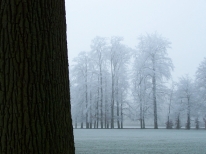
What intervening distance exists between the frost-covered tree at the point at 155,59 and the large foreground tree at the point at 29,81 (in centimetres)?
3050

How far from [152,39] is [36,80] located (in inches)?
1278

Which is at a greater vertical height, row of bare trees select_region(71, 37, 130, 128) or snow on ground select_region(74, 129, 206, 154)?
row of bare trees select_region(71, 37, 130, 128)

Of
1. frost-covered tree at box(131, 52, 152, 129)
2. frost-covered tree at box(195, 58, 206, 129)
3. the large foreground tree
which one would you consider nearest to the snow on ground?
the large foreground tree

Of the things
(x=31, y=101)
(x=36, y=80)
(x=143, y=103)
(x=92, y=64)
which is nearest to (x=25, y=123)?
(x=31, y=101)

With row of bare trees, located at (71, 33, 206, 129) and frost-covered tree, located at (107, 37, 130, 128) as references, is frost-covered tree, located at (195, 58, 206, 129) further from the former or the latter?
frost-covered tree, located at (107, 37, 130, 128)

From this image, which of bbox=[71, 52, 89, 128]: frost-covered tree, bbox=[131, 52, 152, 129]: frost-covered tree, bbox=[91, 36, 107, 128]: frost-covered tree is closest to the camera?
bbox=[131, 52, 152, 129]: frost-covered tree

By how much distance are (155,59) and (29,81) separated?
31810mm

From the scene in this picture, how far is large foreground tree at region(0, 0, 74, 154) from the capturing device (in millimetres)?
1907

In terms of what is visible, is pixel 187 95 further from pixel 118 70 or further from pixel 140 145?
pixel 140 145

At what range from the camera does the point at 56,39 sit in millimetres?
2100

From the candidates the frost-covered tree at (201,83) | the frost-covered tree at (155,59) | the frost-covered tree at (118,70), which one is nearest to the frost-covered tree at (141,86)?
the frost-covered tree at (155,59)

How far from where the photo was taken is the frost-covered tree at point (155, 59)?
3266 cm

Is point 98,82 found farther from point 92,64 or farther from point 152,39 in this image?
point 152,39

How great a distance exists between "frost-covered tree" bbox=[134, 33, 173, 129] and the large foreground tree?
30.5m
